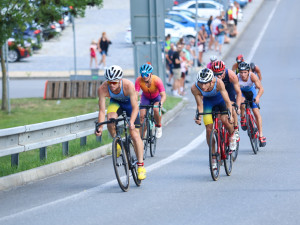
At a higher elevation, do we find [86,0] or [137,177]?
[86,0]

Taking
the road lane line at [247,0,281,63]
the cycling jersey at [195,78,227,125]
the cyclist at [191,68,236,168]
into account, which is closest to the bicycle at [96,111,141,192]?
the cyclist at [191,68,236,168]

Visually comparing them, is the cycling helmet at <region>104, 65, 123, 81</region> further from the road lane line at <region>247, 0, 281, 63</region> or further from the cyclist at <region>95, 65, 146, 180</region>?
the road lane line at <region>247, 0, 281, 63</region>

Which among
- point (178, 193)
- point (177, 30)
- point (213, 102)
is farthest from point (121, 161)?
point (177, 30)

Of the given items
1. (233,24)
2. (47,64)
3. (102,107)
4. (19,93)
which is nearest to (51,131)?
(102,107)

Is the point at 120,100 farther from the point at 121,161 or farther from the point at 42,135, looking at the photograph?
the point at 42,135

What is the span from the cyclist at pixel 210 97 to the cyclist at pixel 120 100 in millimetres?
1054

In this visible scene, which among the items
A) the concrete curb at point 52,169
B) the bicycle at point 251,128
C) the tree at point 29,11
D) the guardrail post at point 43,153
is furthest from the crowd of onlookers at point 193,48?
the guardrail post at point 43,153

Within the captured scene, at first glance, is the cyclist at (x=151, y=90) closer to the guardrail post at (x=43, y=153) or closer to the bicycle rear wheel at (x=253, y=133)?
the bicycle rear wheel at (x=253, y=133)

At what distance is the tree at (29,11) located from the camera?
2448 cm

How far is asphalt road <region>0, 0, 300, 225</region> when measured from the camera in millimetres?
9008

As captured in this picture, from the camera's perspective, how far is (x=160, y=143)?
17125 mm

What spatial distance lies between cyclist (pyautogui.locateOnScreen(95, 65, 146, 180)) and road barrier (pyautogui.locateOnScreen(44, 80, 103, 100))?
18625mm

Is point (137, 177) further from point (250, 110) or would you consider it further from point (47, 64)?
point (47, 64)

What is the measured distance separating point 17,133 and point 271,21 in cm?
4659
